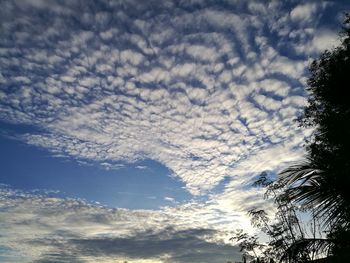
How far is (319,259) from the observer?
7.32 m

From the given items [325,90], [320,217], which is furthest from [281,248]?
[325,90]

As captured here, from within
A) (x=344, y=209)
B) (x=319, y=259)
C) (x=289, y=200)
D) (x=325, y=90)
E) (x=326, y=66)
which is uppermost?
(x=326, y=66)

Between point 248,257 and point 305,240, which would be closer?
point 305,240

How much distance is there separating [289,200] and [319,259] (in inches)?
60.3

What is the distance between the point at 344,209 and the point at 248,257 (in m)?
8.60

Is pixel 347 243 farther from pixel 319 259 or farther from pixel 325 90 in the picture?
pixel 325 90

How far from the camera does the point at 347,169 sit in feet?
20.3

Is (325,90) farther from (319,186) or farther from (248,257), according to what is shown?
(248,257)

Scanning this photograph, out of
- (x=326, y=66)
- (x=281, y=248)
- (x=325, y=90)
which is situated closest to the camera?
(x=325, y=90)

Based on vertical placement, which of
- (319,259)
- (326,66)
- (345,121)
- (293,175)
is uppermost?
(326,66)

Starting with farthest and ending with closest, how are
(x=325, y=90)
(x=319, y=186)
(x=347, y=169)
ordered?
(x=325, y=90)
(x=319, y=186)
(x=347, y=169)

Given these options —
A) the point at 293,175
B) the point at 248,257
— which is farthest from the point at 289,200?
the point at 248,257

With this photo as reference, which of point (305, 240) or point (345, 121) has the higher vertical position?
point (345, 121)

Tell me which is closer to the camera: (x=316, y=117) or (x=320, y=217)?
(x=320, y=217)
